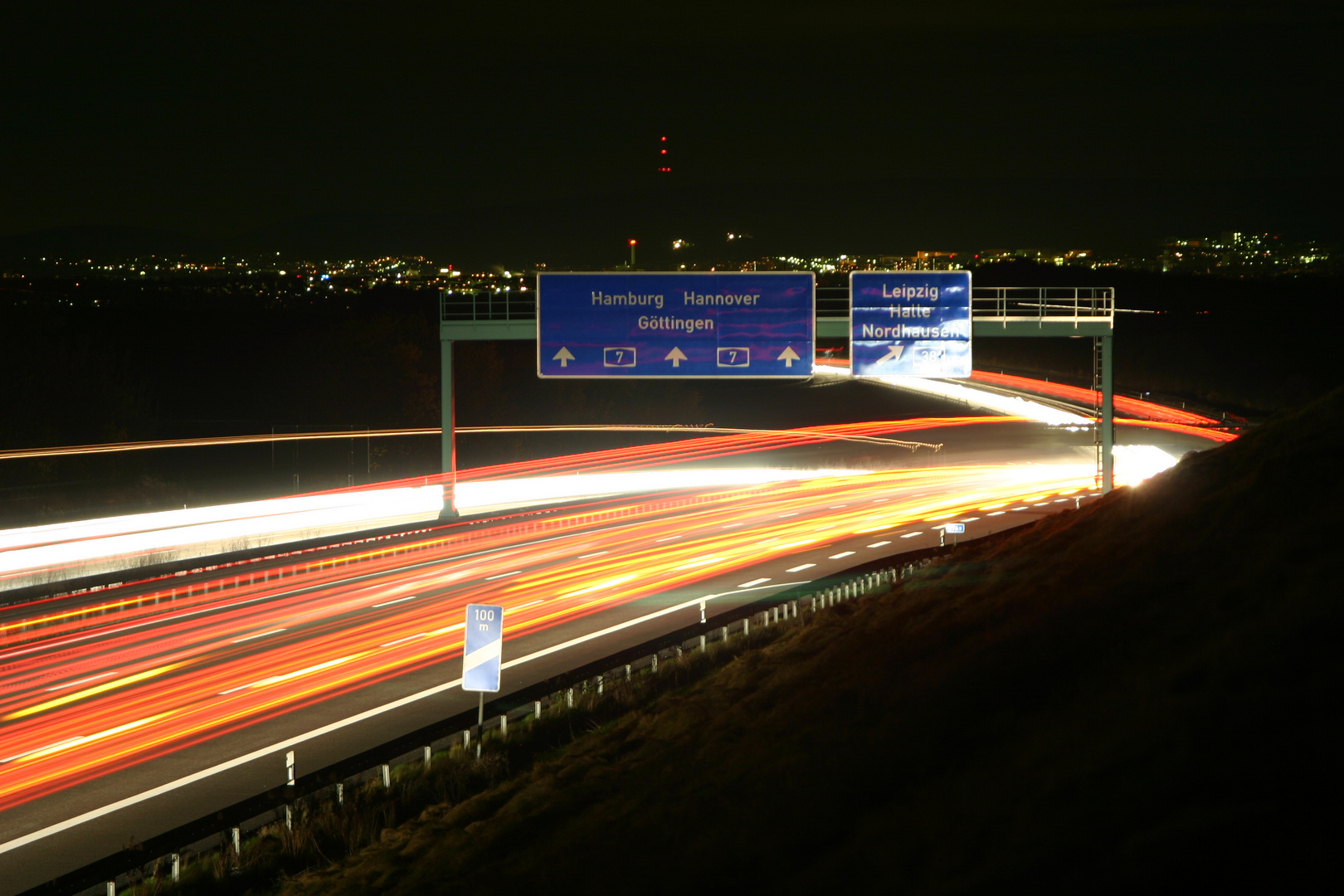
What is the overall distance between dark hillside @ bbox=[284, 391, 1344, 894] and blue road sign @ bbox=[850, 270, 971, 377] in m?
16.5

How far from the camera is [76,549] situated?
2608 centimetres

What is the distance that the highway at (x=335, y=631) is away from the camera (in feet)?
38.5

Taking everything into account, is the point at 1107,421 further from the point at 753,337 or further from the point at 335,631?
the point at 335,631

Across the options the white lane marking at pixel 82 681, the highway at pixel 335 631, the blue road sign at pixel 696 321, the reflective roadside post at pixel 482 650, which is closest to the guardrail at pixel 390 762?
the reflective roadside post at pixel 482 650

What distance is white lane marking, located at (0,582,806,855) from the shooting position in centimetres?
1038

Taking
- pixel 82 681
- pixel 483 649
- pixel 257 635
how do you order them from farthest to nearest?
1. pixel 257 635
2. pixel 82 681
3. pixel 483 649

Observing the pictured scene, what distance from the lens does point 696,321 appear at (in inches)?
1134

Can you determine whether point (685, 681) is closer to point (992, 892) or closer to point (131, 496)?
point (992, 892)

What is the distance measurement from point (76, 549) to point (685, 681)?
17627 millimetres

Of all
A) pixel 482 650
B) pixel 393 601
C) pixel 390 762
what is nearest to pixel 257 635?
pixel 393 601

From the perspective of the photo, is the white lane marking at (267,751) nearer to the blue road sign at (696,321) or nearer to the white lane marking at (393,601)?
the white lane marking at (393,601)

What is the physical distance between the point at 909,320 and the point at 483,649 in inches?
754

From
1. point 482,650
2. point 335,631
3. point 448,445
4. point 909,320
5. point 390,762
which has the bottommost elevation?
point 335,631

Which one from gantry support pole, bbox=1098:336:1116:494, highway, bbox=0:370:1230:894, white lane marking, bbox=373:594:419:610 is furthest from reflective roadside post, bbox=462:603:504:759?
gantry support pole, bbox=1098:336:1116:494
